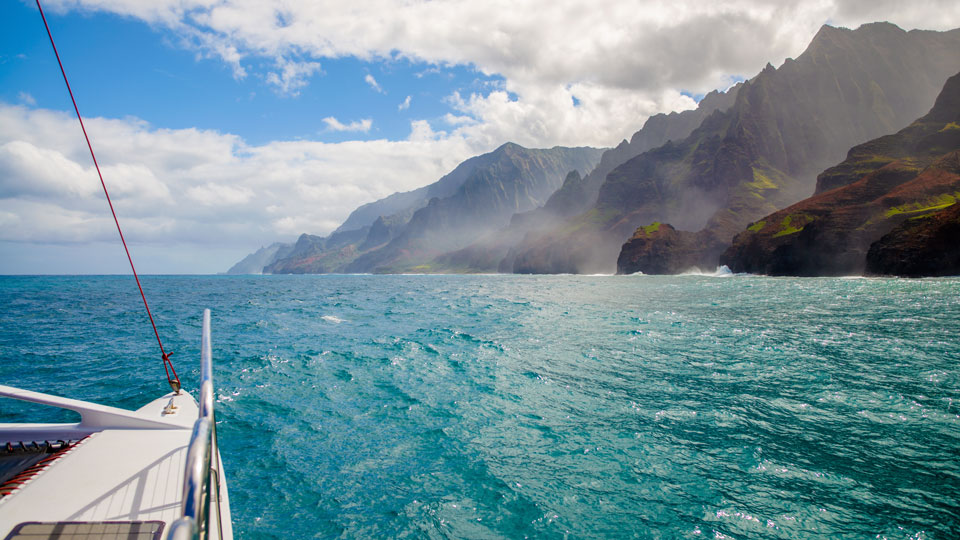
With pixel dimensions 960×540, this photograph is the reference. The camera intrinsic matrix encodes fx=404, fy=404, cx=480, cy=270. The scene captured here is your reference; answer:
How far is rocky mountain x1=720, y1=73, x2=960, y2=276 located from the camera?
63.2 metres

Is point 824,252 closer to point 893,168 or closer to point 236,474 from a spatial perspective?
point 893,168

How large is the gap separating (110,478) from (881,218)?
11286 cm

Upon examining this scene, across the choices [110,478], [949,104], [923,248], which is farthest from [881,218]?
[110,478]

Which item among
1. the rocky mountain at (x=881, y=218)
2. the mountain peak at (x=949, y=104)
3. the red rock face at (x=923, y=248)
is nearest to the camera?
the red rock face at (x=923, y=248)

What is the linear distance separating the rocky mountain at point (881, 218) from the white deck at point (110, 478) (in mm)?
90897

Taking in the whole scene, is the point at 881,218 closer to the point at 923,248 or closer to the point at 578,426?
the point at 923,248

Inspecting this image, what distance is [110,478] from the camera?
5621mm

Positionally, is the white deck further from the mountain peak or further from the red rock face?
the mountain peak

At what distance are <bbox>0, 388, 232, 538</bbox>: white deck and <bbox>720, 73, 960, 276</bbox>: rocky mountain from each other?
298 ft

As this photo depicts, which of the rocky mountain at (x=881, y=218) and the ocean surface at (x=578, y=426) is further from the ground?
the rocky mountain at (x=881, y=218)

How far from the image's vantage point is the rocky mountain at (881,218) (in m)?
63.2

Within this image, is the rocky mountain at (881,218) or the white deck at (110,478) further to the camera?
the rocky mountain at (881,218)

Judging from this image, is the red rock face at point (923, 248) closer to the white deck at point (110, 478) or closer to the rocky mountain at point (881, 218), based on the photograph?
the rocky mountain at point (881, 218)

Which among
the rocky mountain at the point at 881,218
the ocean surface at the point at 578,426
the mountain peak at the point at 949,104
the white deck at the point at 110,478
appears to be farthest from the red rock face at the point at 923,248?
the white deck at the point at 110,478
